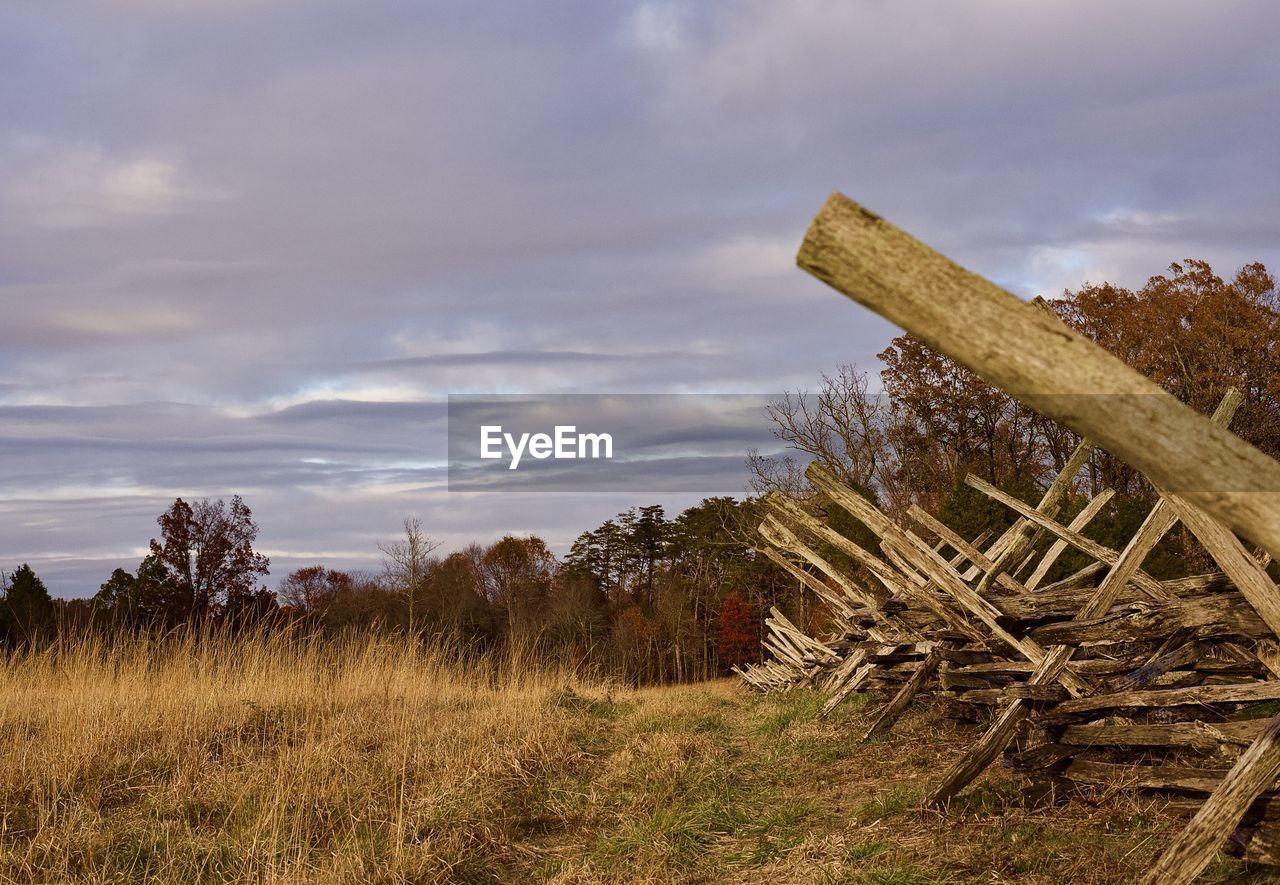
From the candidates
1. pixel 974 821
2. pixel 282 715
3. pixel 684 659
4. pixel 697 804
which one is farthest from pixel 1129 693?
pixel 684 659

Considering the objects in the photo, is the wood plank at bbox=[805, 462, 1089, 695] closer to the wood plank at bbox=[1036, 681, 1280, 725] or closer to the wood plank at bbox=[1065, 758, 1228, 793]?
the wood plank at bbox=[1036, 681, 1280, 725]

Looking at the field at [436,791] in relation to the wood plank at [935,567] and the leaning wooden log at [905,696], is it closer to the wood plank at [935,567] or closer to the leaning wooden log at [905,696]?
the leaning wooden log at [905,696]

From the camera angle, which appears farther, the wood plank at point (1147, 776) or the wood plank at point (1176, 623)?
the wood plank at point (1147, 776)

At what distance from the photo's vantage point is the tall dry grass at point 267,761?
486 cm

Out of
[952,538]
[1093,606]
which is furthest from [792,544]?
[1093,606]

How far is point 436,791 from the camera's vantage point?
6.00m

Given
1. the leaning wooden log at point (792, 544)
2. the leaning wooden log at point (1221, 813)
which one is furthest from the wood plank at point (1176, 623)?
the leaning wooden log at point (792, 544)

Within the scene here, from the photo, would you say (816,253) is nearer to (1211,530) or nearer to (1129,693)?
(1211,530)

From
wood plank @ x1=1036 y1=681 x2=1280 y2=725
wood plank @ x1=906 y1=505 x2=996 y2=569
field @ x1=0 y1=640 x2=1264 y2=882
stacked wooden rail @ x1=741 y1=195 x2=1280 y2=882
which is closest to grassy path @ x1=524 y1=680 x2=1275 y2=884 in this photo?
field @ x1=0 y1=640 x2=1264 y2=882

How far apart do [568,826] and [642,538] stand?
3414 centimetres

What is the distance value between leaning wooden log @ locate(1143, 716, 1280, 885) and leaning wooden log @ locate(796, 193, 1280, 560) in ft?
8.11

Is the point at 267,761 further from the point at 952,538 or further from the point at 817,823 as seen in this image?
the point at 952,538

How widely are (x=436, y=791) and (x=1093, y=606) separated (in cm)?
419

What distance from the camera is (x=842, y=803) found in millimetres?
6230
